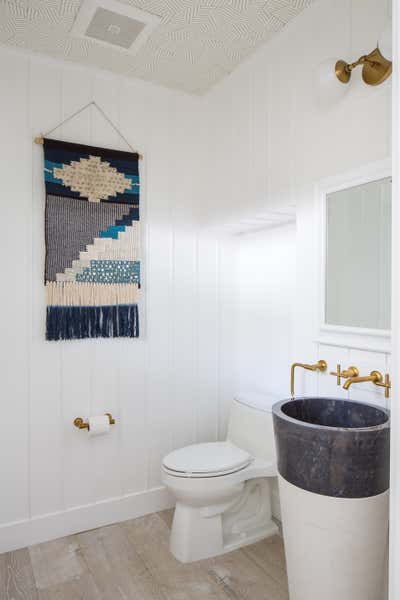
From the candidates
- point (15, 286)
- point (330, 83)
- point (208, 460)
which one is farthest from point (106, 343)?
point (330, 83)

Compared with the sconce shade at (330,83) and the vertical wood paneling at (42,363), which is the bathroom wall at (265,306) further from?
the vertical wood paneling at (42,363)

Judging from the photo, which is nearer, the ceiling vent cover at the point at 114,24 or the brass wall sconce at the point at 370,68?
the brass wall sconce at the point at 370,68

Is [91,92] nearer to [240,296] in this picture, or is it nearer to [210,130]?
[210,130]

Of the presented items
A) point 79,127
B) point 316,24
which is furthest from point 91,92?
point 316,24

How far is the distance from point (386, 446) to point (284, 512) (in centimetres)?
44

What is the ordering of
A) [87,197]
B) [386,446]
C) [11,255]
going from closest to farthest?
[386,446]
[11,255]
[87,197]

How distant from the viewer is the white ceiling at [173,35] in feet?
6.03

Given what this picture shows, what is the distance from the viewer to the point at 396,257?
2.43 feet

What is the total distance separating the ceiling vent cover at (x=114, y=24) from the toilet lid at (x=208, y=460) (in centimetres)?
202

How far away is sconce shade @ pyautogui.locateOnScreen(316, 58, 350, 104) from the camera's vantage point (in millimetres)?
1663

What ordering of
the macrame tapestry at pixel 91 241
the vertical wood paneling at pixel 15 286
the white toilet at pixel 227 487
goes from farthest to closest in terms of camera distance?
1. the macrame tapestry at pixel 91 241
2. the vertical wood paneling at pixel 15 286
3. the white toilet at pixel 227 487

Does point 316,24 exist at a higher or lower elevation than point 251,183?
higher

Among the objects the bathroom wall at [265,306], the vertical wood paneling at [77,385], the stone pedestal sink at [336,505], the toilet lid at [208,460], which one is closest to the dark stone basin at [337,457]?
the stone pedestal sink at [336,505]

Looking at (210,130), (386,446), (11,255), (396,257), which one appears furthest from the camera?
(210,130)
